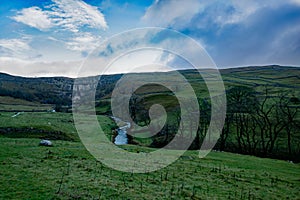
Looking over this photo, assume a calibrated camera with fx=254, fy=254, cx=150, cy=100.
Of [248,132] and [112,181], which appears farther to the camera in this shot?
[248,132]

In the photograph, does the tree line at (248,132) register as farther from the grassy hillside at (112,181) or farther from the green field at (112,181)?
the grassy hillside at (112,181)

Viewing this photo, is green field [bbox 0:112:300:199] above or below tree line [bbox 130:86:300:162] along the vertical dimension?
below

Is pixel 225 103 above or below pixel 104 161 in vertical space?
above

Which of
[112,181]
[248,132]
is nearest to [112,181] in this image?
[112,181]

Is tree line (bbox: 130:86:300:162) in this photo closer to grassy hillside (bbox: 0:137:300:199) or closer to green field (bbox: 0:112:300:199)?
green field (bbox: 0:112:300:199)

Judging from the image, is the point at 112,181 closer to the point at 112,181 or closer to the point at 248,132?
the point at 112,181

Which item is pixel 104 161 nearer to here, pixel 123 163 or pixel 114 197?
pixel 123 163

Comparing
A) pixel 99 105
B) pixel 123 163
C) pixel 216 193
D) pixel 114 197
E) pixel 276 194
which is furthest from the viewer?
pixel 99 105

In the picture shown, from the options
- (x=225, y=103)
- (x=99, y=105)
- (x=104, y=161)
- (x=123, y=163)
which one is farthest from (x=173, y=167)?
(x=99, y=105)

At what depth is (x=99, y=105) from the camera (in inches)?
6732

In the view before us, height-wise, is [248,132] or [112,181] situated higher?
[248,132]

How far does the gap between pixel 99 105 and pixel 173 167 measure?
148m

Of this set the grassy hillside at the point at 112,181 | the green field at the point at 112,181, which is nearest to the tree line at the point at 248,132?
the green field at the point at 112,181

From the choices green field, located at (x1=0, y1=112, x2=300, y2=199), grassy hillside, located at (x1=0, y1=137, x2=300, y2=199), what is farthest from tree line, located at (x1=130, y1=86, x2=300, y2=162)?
grassy hillside, located at (x1=0, y1=137, x2=300, y2=199)
